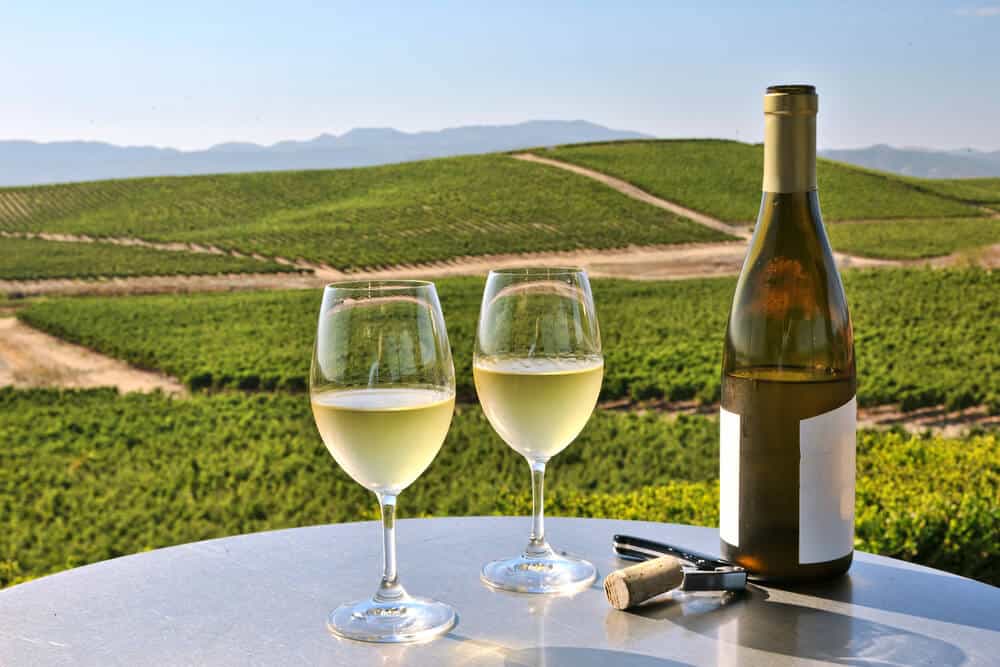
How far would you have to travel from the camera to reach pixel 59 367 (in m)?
17.8

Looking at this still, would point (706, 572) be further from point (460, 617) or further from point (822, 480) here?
point (460, 617)

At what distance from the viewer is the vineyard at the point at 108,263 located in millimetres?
A: 26609

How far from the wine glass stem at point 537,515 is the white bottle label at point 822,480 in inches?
9.1

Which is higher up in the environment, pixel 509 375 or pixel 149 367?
pixel 509 375

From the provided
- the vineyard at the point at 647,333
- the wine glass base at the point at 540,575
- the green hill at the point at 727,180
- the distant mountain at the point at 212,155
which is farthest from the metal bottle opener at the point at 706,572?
the distant mountain at the point at 212,155

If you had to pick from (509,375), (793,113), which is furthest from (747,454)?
(793,113)

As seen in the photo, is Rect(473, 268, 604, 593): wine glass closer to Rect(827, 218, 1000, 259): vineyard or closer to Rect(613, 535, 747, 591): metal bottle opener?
Rect(613, 535, 747, 591): metal bottle opener

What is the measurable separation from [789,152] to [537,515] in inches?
22.7

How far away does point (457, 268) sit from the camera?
96.1ft

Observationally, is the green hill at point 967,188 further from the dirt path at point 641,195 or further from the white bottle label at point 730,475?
the white bottle label at point 730,475

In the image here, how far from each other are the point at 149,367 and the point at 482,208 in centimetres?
1944

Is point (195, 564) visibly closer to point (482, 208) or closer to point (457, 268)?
point (457, 268)

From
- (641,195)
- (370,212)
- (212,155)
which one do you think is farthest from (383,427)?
(212,155)

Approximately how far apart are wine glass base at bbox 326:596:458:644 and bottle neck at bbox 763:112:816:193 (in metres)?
0.71
